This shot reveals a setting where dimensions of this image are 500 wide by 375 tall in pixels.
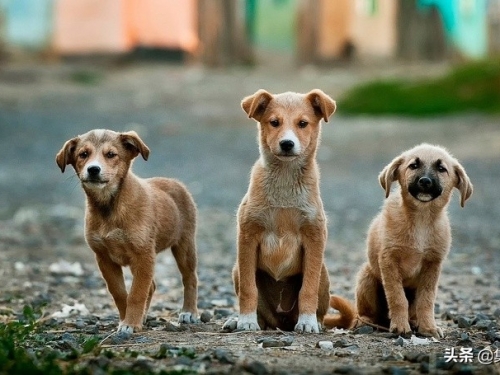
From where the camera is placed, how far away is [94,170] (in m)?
6.91

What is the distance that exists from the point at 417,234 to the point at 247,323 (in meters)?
1.23

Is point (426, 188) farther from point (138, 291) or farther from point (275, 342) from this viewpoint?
point (138, 291)

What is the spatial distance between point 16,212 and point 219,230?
273cm

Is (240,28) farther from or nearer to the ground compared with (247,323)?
farther from the ground

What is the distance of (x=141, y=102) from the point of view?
24656 millimetres

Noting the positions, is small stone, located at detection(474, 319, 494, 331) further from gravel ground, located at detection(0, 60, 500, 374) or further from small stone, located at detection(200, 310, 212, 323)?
small stone, located at detection(200, 310, 212, 323)

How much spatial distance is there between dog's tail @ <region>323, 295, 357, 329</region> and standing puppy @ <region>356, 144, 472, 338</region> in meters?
0.46

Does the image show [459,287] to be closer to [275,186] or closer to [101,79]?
[275,186]

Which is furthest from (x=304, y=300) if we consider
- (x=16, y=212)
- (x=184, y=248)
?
(x=16, y=212)

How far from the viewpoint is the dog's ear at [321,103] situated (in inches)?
280

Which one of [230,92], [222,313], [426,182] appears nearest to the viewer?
[426,182]

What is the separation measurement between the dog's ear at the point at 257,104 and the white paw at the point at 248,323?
130 cm

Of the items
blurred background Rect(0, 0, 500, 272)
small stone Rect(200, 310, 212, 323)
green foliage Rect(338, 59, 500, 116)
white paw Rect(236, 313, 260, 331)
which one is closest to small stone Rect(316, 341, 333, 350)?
white paw Rect(236, 313, 260, 331)

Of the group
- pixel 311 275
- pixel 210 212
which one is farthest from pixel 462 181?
pixel 210 212
